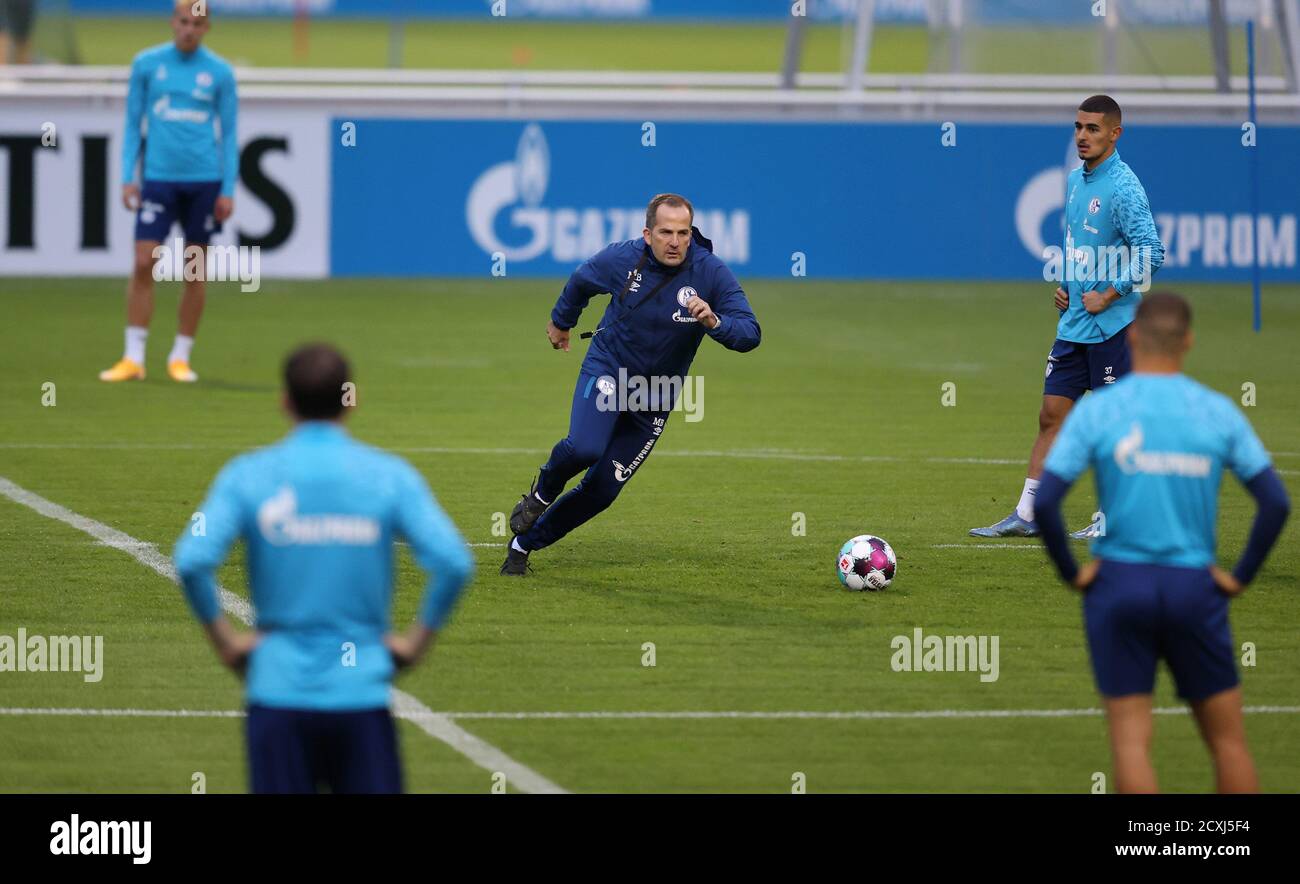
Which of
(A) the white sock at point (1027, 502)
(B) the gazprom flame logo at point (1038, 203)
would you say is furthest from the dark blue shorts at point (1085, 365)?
(B) the gazprom flame logo at point (1038, 203)

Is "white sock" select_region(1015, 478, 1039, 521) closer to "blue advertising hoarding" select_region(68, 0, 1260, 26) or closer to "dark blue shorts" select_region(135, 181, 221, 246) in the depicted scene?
"dark blue shorts" select_region(135, 181, 221, 246)

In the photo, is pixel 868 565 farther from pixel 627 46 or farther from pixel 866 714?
pixel 627 46

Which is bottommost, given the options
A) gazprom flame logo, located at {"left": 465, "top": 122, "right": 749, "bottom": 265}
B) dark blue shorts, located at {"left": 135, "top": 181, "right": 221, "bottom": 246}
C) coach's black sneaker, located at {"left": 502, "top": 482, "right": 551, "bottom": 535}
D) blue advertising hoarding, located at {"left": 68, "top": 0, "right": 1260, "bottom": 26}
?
coach's black sneaker, located at {"left": 502, "top": 482, "right": 551, "bottom": 535}

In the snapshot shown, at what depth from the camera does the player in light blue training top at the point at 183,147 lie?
16781 millimetres

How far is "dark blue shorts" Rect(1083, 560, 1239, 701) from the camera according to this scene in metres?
6.07

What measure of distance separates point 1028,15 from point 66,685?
2292 centimetres

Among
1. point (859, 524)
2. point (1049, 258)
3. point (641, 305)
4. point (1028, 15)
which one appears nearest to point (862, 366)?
point (1049, 258)

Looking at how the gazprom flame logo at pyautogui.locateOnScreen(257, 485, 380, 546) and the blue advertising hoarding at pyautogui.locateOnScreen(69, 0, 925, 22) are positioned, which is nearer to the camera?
the gazprom flame logo at pyautogui.locateOnScreen(257, 485, 380, 546)

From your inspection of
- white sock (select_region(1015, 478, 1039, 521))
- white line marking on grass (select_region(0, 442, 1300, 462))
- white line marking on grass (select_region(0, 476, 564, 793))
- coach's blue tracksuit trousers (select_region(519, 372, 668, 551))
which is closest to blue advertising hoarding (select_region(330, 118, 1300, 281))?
white line marking on grass (select_region(0, 442, 1300, 462))

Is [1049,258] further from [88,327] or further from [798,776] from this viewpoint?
[798,776]

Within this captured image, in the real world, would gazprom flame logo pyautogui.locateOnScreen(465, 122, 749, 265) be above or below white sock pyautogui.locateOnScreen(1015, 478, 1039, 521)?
above

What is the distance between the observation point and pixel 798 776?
23.6 ft

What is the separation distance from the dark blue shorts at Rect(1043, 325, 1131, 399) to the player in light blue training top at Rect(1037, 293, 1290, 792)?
5.27 m

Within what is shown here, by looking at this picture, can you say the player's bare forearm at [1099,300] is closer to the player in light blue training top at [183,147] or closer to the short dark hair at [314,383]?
the short dark hair at [314,383]
